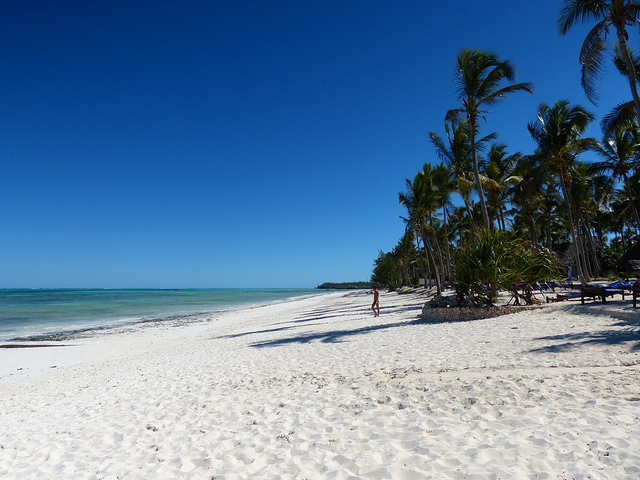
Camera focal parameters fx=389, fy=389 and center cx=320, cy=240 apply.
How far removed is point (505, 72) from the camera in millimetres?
15711

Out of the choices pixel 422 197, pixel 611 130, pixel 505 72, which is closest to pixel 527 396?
pixel 611 130

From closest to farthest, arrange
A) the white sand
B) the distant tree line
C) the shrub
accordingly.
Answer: the white sand
the shrub
the distant tree line

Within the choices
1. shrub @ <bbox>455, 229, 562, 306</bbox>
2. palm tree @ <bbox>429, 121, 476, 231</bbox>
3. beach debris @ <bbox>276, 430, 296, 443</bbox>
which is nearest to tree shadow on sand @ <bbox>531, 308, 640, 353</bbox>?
shrub @ <bbox>455, 229, 562, 306</bbox>

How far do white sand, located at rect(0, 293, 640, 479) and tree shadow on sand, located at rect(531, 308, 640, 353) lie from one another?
3cm

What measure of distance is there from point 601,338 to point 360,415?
210 inches

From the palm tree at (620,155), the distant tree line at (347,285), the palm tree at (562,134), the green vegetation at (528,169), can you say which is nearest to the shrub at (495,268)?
Result: the green vegetation at (528,169)

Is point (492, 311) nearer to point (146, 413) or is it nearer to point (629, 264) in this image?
point (146, 413)

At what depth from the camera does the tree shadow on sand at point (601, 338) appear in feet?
21.2

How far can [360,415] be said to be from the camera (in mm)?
4312

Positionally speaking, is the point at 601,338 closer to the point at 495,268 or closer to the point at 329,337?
the point at 495,268

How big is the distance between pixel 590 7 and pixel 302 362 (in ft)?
40.1

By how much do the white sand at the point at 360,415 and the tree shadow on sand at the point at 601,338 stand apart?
3 cm

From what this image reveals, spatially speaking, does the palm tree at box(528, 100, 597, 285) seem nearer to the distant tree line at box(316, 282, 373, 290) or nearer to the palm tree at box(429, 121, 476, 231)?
the palm tree at box(429, 121, 476, 231)

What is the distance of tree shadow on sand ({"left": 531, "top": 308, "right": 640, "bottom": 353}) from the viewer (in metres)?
6.46
